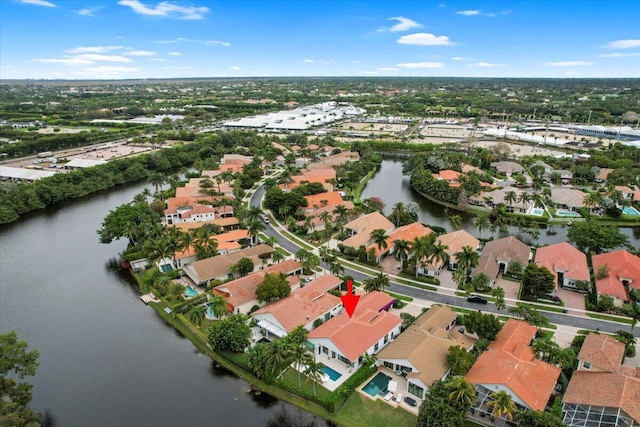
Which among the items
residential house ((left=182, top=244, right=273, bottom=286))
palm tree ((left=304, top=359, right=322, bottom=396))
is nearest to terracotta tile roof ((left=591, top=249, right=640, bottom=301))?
palm tree ((left=304, top=359, right=322, bottom=396))

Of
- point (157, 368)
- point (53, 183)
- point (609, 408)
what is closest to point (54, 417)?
point (157, 368)

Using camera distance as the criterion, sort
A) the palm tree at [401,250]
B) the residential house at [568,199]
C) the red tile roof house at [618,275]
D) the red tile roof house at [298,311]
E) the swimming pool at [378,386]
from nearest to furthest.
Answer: the swimming pool at [378,386] < the red tile roof house at [298,311] < the red tile roof house at [618,275] < the palm tree at [401,250] < the residential house at [568,199]

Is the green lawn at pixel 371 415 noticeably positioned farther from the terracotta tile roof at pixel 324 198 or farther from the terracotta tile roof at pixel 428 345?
the terracotta tile roof at pixel 324 198

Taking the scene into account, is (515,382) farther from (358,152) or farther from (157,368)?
(358,152)

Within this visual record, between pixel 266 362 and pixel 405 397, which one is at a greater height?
pixel 266 362

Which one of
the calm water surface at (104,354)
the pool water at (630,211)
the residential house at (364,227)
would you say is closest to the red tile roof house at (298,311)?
the calm water surface at (104,354)

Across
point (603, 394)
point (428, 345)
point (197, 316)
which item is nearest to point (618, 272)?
point (603, 394)

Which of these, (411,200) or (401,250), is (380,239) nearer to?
(401,250)
